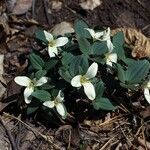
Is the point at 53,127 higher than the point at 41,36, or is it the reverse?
the point at 41,36

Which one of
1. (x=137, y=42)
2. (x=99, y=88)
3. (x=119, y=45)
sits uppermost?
(x=119, y=45)

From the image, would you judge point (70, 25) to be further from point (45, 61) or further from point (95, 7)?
point (45, 61)

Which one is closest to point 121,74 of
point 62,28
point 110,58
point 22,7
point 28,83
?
point 110,58

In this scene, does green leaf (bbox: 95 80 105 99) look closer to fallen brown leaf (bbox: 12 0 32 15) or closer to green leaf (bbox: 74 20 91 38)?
green leaf (bbox: 74 20 91 38)

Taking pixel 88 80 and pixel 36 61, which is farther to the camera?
pixel 36 61

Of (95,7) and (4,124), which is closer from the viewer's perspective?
(4,124)

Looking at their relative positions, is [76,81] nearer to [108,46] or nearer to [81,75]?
[81,75]

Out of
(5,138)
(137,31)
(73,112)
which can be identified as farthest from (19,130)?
(137,31)

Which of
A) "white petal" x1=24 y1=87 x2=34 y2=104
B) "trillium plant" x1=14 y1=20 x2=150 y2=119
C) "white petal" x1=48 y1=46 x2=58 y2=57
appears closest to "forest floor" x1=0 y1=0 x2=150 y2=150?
"trillium plant" x1=14 y1=20 x2=150 y2=119
